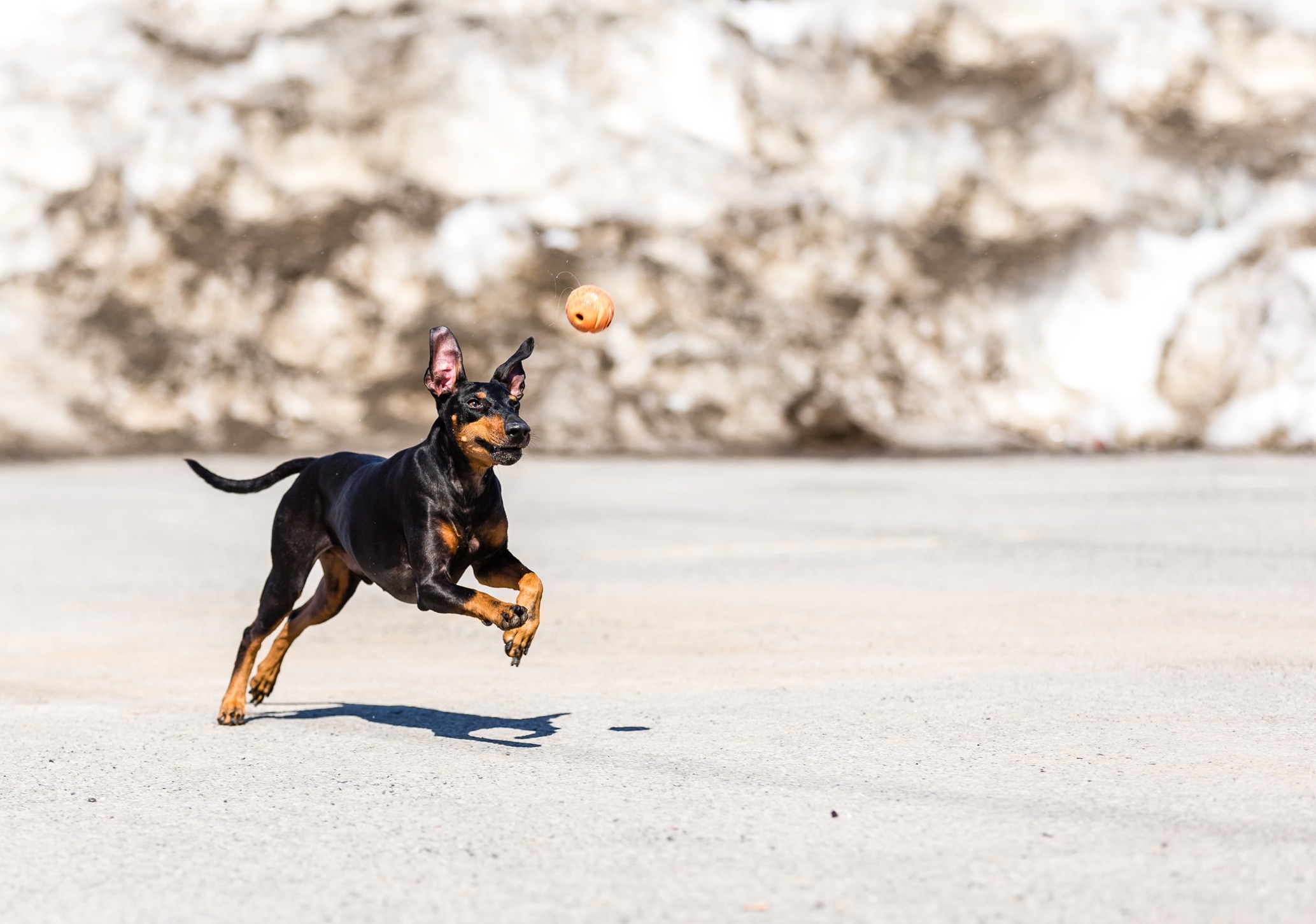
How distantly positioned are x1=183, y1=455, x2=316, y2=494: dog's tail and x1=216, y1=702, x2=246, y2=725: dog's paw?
3.34ft

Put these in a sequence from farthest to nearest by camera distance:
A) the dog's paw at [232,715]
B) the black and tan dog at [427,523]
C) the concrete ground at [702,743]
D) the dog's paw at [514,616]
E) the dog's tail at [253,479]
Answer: the dog's tail at [253,479] < the dog's paw at [232,715] < the black and tan dog at [427,523] < the dog's paw at [514,616] < the concrete ground at [702,743]

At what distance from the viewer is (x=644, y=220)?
29.2 metres

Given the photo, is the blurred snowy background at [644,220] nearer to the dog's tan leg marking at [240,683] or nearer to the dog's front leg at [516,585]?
the dog's tan leg marking at [240,683]

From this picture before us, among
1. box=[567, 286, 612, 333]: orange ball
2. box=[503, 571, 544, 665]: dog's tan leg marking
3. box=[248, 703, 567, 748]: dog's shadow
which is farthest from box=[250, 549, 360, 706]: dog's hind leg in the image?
box=[567, 286, 612, 333]: orange ball

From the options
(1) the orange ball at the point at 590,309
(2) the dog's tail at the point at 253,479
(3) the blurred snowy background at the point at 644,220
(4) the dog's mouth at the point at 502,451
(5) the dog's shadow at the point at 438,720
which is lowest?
(5) the dog's shadow at the point at 438,720

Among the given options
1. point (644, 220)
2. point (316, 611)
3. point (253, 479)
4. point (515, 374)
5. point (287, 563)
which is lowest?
point (316, 611)

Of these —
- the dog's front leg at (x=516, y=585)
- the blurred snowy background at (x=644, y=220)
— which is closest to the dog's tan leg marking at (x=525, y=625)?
the dog's front leg at (x=516, y=585)

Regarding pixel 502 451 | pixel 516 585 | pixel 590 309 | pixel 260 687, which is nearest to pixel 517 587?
pixel 516 585

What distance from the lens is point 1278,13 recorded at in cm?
2952

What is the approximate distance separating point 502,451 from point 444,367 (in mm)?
573

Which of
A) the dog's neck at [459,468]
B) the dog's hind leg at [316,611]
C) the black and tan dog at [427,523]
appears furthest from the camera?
the dog's hind leg at [316,611]

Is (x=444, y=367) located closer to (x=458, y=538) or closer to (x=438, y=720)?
(x=458, y=538)

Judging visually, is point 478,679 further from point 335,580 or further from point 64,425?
point 64,425

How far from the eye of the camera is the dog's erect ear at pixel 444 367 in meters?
6.41
